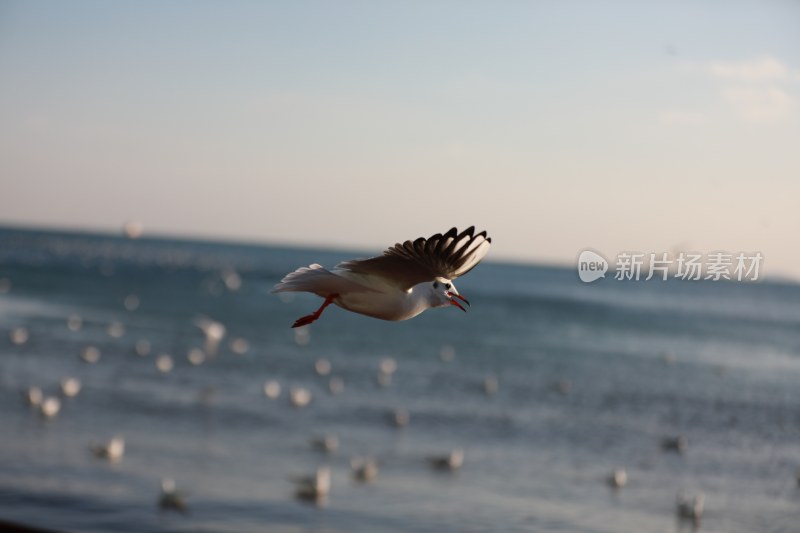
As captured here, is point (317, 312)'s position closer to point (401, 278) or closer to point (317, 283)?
point (317, 283)

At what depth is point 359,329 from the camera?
42.8m

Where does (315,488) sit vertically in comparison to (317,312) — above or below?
below

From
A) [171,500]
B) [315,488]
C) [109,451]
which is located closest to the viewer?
[171,500]

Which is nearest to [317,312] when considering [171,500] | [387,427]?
[171,500]

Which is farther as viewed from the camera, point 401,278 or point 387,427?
point 387,427

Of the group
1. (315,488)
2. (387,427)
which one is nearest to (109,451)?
(315,488)

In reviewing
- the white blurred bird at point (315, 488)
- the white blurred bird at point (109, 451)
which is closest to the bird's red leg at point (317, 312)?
the white blurred bird at point (315, 488)

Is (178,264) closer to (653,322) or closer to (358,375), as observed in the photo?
(653,322)

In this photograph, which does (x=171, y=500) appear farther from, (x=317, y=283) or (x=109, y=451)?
(x=317, y=283)

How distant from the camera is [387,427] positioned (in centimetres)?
2067

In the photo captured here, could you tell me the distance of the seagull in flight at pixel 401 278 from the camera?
1605 millimetres

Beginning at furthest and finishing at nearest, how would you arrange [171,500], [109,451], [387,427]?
[387,427], [109,451], [171,500]

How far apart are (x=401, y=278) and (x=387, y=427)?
19303mm

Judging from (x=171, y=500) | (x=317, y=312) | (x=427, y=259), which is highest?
(x=427, y=259)
